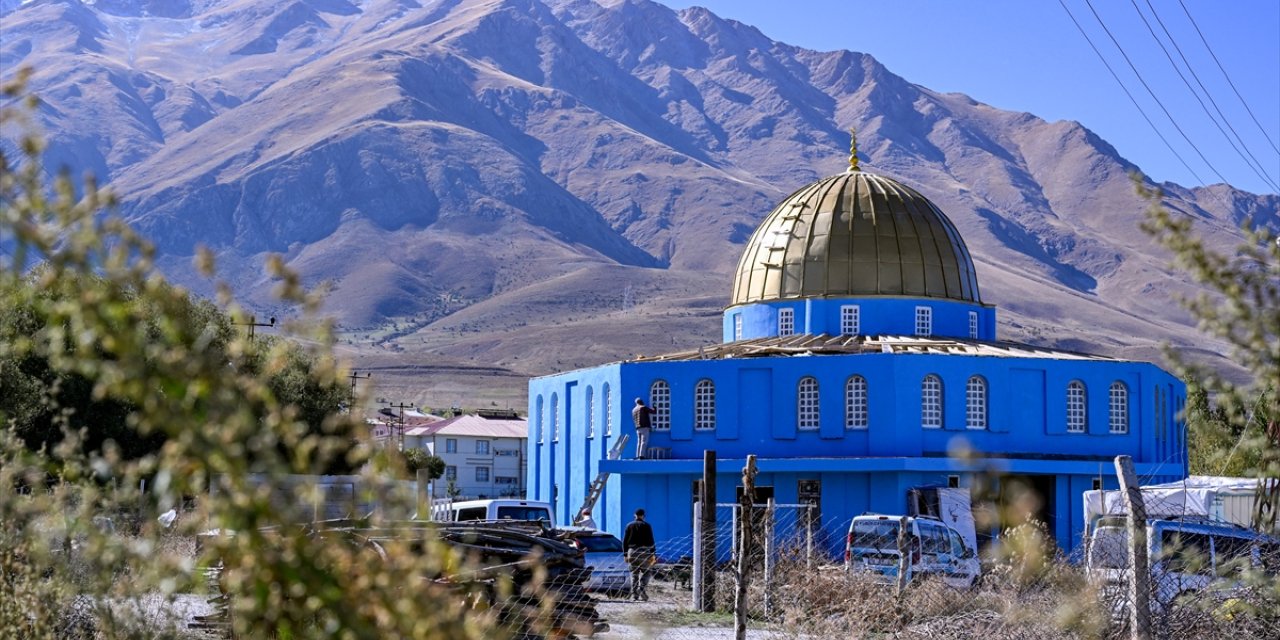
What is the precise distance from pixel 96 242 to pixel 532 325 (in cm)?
18469

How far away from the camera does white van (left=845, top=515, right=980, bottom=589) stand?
19938 millimetres

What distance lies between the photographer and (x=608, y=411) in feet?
133

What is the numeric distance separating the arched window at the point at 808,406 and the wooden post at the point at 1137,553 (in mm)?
28282

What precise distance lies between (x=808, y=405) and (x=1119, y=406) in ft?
27.5

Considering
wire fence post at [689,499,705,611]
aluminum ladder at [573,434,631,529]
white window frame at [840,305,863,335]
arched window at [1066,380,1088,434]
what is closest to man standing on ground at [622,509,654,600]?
wire fence post at [689,499,705,611]

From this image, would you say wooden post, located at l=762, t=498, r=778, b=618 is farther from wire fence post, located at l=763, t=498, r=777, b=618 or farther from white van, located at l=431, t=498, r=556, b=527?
white van, located at l=431, t=498, r=556, b=527

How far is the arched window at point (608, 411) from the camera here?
132ft

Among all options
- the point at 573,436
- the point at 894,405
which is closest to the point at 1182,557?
the point at 894,405

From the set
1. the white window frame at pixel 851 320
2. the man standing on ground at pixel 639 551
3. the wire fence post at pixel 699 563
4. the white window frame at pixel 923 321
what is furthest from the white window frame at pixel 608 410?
the wire fence post at pixel 699 563

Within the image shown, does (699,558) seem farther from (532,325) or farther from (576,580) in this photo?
(532,325)

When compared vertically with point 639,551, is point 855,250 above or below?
above

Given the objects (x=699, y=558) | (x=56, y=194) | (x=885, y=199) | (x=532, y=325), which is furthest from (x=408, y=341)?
(x=56, y=194)

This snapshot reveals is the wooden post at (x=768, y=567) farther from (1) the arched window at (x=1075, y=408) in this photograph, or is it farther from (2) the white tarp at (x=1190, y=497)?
(1) the arched window at (x=1075, y=408)

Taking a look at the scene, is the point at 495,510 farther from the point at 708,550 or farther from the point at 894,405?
the point at 894,405
